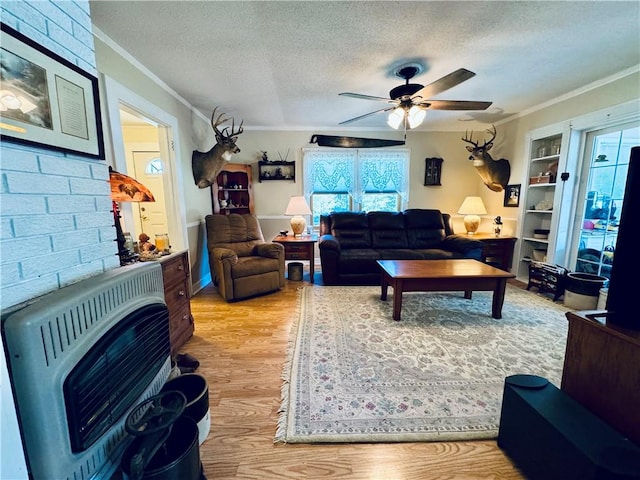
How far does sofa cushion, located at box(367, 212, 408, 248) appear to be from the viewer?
4176mm

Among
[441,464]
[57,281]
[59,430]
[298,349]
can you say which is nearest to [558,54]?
[441,464]

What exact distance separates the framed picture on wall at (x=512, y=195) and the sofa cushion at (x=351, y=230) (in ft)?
7.36

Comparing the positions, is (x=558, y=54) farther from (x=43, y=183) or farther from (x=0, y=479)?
(x=0, y=479)

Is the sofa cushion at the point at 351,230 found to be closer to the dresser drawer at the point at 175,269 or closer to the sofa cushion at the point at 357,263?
the sofa cushion at the point at 357,263

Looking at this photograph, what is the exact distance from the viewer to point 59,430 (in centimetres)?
76

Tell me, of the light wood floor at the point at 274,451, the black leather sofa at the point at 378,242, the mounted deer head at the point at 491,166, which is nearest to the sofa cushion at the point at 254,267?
the black leather sofa at the point at 378,242

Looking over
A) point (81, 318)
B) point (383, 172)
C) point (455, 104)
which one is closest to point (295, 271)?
point (383, 172)

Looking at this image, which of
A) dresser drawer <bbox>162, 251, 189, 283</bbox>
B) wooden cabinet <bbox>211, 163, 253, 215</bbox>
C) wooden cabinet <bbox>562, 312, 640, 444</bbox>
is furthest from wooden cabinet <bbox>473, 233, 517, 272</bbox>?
dresser drawer <bbox>162, 251, 189, 283</bbox>

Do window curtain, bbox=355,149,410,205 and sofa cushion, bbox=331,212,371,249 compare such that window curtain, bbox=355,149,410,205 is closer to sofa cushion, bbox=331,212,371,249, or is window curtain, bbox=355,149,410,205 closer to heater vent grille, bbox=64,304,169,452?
sofa cushion, bbox=331,212,371,249

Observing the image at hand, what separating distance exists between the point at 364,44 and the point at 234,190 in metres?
3.14

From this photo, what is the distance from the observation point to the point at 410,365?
1937mm

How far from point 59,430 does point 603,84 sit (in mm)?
4880

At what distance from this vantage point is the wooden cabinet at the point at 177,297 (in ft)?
6.70

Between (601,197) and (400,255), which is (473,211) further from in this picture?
(400,255)
